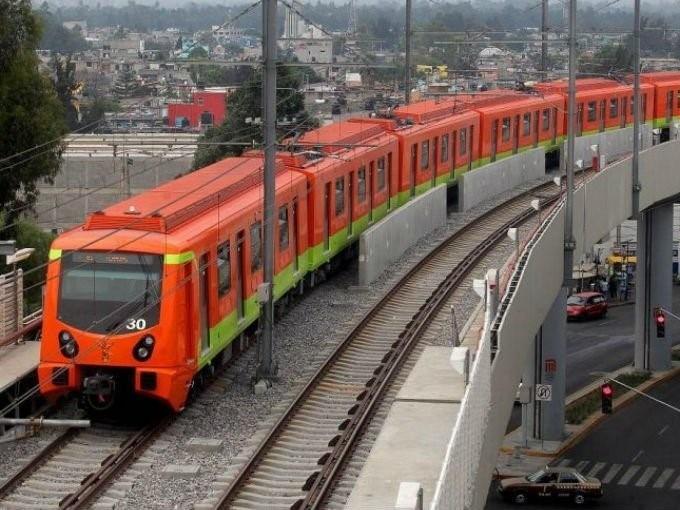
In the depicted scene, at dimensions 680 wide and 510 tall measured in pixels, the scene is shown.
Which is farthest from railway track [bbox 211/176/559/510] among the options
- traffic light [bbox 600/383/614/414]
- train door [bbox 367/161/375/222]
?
traffic light [bbox 600/383/614/414]

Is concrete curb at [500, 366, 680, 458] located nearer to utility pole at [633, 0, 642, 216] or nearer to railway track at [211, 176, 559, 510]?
utility pole at [633, 0, 642, 216]

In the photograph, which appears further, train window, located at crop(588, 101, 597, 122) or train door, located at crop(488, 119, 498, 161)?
train window, located at crop(588, 101, 597, 122)

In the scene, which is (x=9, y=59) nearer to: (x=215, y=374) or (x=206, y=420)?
(x=215, y=374)

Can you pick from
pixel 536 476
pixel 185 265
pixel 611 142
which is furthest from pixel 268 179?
pixel 611 142

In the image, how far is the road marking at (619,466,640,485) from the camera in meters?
33.6

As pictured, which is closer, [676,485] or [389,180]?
[389,180]

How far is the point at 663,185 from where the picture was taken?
117 feet

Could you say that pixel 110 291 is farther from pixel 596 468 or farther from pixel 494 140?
pixel 494 140

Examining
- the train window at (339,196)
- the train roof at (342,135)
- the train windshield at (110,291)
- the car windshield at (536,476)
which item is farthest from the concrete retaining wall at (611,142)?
the train windshield at (110,291)

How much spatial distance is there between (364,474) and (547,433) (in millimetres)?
24208

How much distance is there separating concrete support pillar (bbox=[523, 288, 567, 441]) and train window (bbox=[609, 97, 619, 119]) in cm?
1511

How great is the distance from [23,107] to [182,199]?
→ 35.7 feet

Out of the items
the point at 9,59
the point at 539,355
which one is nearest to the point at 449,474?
the point at 9,59

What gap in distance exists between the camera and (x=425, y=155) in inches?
1341
